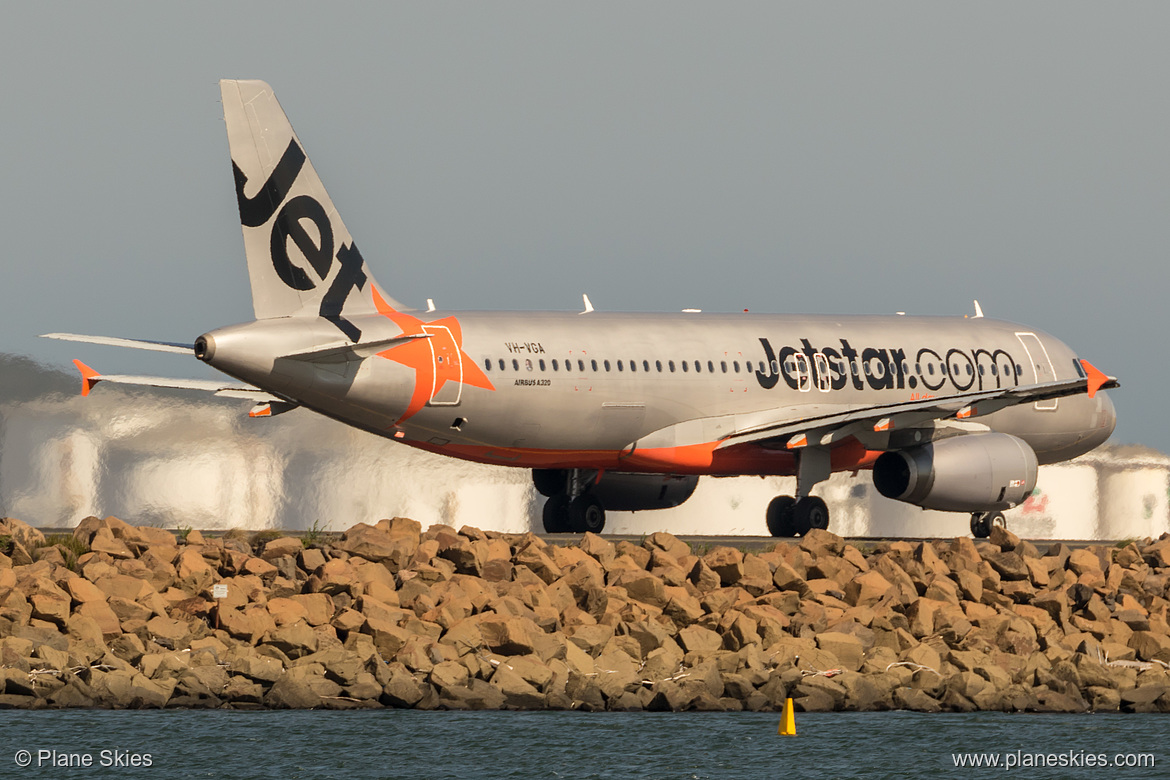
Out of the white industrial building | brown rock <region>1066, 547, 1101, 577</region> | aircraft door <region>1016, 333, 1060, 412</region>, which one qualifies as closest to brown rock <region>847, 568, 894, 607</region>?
brown rock <region>1066, 547, 1101, 577</region>

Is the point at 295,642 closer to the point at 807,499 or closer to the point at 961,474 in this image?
the point at 807,499

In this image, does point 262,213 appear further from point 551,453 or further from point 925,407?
point 925,407

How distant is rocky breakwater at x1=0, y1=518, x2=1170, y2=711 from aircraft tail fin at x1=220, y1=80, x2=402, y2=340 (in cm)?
390

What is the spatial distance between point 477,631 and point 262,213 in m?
9.46

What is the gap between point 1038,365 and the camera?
3984 centimetres

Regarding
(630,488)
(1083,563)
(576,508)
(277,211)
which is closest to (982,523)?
(1083,563)

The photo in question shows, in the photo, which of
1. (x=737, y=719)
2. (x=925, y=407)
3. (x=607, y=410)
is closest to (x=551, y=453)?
(x=607, y=410)

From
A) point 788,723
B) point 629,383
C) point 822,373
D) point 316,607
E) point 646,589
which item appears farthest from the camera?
point 822,373

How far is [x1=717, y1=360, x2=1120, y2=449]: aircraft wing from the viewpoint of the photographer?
33875mm

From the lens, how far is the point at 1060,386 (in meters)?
33.5

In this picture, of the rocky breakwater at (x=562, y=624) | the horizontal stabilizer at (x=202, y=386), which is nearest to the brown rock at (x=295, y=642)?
the rocky breakwater at (x=562, y=624)

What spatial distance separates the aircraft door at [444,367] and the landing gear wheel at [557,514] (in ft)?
18.0

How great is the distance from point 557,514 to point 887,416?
6.80 m

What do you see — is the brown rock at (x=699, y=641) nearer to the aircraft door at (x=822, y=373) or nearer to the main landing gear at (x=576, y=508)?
the main landing gear at (x=576, y=508)
